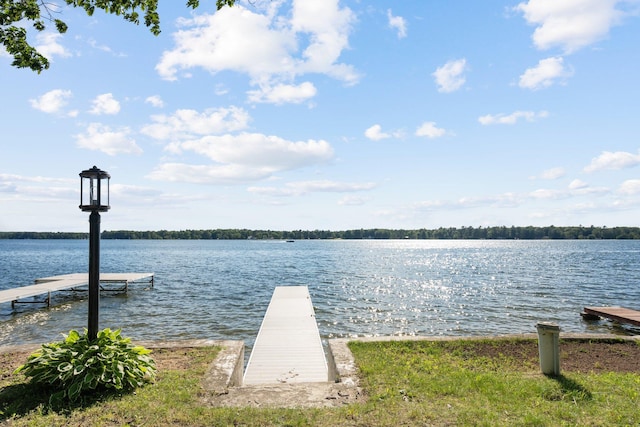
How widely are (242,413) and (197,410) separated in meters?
0.67

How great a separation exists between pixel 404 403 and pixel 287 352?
16.5 feet

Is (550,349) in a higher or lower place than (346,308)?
higher

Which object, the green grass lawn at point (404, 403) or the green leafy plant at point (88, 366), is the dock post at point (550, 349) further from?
the green leafy plant at point (88, 366)

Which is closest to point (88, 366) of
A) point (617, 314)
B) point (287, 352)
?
point (287, 352)

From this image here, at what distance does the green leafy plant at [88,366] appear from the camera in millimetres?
6000

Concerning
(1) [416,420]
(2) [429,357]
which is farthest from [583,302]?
(1) [416,420]

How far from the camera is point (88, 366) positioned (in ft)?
20.2

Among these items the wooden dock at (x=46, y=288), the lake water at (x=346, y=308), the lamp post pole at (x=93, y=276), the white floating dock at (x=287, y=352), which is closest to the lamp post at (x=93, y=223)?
the lamp post pole at (x=93, y=276)

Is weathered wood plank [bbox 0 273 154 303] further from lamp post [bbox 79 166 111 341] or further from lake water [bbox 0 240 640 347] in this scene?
lamp post [bbox 79 166 111 341]

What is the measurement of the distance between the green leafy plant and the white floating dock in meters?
2.59

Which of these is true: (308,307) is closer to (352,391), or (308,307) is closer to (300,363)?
(300,363)

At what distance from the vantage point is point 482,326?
17.4 metres

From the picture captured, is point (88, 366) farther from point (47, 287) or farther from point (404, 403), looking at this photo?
point (47, 287)

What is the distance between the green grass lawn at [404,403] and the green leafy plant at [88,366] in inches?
8.1
